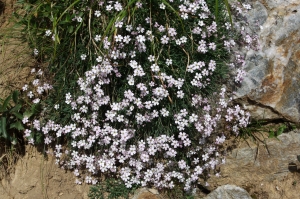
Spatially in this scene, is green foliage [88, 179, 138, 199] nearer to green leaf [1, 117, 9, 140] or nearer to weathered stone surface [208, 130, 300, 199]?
weathered stone surface [208, 130, 300, 199]

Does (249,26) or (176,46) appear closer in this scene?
(176,46)

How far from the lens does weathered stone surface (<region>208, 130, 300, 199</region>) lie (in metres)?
5.28

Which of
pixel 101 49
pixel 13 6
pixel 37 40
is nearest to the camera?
pixel 101 49

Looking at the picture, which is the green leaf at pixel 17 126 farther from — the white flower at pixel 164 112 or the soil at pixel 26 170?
the white flower at pixel 164 112

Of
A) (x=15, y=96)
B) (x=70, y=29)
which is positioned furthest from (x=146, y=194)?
(x=70, y=29)

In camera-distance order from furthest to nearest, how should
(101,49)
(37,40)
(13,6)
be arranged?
(13,6) < (37,40) < (101,49)

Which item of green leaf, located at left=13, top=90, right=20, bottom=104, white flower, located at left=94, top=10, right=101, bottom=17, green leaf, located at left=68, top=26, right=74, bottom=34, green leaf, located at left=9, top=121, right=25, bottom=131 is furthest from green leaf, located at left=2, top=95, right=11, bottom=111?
white flower, located at left=94, top=10, right=101, bottom=17

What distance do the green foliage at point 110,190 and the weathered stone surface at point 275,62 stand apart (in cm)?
216

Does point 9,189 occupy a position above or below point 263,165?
below

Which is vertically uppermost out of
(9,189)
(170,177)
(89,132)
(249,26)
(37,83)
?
(249,26)

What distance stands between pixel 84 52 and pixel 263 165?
3.19 m

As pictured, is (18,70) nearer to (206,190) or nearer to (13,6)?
(13,6)

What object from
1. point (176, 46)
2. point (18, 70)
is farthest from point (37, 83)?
point (176, 46)

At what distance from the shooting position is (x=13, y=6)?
17.9ft
